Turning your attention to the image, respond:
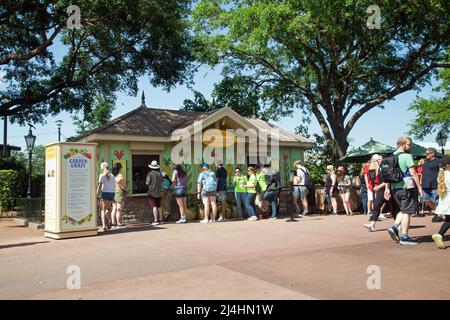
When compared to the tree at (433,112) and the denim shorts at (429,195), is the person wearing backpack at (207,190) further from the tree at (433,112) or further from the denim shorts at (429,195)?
the tree at (433,112)

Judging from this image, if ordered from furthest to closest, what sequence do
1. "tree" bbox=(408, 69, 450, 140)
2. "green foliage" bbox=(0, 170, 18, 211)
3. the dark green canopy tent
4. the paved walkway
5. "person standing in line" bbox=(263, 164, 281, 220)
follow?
"tree" bbox=(408, 69, 450, 140)
"green foliage" bbox=(0, 170, 18, 211)
the dark green canopy tent
"person standing in line" bbox=(263, 164, 281, 220)
the paved walkway

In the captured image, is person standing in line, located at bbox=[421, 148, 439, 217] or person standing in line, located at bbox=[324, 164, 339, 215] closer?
person standing in line, located at bbox=[421, 148, 439, 217]

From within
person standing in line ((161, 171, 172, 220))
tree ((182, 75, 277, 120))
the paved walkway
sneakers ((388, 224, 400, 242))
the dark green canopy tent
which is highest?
tree ((182, 75, 277, 120))

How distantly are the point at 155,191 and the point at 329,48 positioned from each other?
43.0 ft

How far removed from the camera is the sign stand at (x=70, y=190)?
33.0 feet

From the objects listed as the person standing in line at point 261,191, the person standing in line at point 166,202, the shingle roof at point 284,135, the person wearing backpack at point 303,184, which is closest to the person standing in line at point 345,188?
the person wearing backpack at point 303,184

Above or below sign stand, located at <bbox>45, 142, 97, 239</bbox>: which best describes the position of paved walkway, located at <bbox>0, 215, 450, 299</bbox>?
below

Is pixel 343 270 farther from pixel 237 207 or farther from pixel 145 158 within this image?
pixel 145 158

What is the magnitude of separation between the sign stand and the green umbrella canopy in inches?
415

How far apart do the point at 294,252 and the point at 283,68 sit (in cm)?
1747

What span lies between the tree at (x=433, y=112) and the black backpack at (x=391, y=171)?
92.4 ft

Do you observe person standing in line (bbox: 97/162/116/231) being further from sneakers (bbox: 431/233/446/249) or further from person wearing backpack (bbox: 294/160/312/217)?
sneakers (bbox: 431/233/446/249)

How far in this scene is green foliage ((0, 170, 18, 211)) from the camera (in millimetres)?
17328

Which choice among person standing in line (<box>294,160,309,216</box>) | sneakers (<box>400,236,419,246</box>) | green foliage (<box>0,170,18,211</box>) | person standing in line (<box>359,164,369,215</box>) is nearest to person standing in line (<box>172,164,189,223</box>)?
person standing in line (<box>294,160,309,216</box>)
